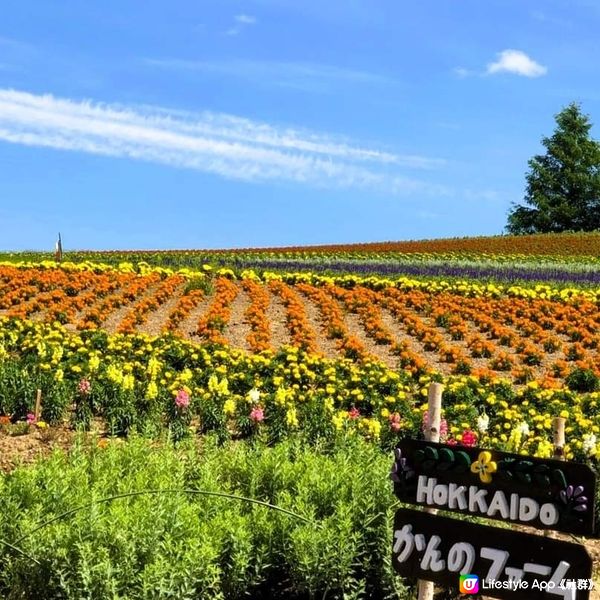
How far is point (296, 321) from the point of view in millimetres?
14953

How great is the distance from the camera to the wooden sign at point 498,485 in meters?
3.82

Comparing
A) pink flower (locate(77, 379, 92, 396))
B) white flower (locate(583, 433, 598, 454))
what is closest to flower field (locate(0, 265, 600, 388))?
white flower (locate(583, 433, 598, 454))

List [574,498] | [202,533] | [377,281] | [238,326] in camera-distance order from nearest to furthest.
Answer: [574,498], [202,533], [238,326], [377,281]

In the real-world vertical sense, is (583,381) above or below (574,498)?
below

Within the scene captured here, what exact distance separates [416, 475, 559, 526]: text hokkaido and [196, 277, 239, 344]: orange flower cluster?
27.8ft

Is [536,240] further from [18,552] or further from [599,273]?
[18,552]

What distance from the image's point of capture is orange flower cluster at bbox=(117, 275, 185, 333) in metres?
14.3

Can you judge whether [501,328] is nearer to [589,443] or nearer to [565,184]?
[589,443]

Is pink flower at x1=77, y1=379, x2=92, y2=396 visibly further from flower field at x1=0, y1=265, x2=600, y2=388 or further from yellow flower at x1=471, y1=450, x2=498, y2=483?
yellow flower at x1=471, y1=450, x2=498, y2=483

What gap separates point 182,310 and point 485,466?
1246 cm

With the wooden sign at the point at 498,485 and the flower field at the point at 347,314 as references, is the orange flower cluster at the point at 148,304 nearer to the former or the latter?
the flower field at the point at 347,314

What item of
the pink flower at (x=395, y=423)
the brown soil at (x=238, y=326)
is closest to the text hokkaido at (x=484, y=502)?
the pink flower at (x=395, y=423)

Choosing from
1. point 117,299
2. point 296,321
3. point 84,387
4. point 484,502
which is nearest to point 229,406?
point 84,387

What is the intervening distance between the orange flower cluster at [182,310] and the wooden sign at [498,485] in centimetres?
1061
